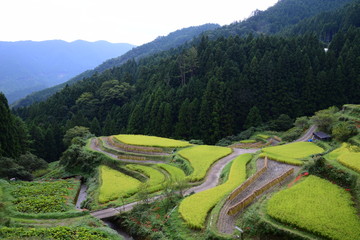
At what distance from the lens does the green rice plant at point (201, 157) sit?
25.6 metres

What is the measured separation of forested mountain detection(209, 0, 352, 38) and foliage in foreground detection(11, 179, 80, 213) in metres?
113

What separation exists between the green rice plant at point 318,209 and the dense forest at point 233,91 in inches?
1440

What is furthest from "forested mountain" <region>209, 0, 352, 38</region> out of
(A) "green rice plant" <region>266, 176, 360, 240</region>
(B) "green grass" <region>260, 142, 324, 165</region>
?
(A) "green rice plant" <region>266, 176, 360, 240</region>

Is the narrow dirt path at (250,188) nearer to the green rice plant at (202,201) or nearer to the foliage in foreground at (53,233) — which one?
the green rice plant at (202,201)

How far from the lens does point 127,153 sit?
114ft

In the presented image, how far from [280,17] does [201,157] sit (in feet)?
445

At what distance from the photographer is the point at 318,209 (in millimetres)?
14711

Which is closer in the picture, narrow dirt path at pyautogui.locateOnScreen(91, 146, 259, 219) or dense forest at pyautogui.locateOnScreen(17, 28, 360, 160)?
narrow dirt path at pyautogui.locateOnScreen(91, 146, 259, 219)

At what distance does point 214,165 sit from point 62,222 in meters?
16.5

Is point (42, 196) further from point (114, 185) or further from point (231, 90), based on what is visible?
point (231, 90)

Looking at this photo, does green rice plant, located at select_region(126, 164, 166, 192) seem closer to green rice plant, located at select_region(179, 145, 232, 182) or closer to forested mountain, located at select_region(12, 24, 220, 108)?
green rice plant, located at select_region(179, 145, 232, 182)

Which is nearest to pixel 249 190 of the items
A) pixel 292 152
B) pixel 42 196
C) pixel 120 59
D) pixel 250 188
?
pixel 250 188

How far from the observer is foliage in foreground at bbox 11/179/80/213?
67.8 ft

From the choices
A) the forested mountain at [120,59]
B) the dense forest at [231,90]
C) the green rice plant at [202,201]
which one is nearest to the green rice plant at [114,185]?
the green rice plant at [202,201]
